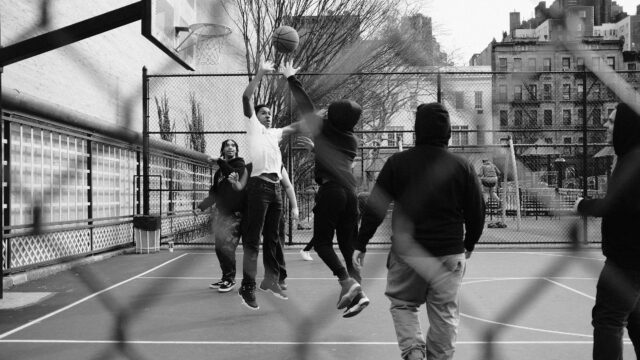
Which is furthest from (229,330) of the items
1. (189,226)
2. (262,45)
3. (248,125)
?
(189,226)

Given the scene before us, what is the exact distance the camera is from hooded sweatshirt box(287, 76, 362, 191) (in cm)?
272

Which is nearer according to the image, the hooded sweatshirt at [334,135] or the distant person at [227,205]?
the hooded sweatshirt at [334,135]

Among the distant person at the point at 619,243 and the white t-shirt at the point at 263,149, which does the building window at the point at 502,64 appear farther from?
the white t-shirt at the point at 263,149

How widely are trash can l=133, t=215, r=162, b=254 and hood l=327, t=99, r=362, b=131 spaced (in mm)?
6477

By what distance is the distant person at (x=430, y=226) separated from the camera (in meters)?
2.18

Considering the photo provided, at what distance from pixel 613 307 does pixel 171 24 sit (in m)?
2.05

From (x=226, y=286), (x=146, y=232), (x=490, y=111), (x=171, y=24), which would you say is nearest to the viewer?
(x=490, y=111)

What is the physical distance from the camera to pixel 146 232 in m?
8.59

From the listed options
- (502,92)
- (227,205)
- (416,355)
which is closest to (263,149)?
(227,205)

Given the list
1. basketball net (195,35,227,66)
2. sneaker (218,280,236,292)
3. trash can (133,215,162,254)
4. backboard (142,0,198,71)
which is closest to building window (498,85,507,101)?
backboard (142,0,198,71)

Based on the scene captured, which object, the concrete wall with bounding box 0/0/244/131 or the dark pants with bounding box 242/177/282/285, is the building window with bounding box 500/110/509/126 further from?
the dark pants with bounding box 242/177/282/285

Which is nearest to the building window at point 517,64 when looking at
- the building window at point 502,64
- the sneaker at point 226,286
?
the building window at point 502,64

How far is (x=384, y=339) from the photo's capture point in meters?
3.48

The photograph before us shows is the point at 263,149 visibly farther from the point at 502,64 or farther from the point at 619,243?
the point at 502,64
